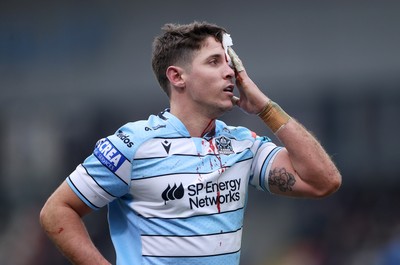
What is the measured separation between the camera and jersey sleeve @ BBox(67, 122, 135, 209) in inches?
168

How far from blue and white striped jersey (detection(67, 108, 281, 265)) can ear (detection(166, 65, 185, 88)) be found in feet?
0.85

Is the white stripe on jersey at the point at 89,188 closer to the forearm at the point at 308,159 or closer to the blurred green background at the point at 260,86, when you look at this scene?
the forearm at the point at 308,159

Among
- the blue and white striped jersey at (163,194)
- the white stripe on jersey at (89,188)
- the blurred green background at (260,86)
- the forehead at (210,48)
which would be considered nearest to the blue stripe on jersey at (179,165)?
the blue and white striped jersey at (163,194)

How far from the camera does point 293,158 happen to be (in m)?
4.56

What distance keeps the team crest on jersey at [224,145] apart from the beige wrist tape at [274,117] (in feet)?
0.75

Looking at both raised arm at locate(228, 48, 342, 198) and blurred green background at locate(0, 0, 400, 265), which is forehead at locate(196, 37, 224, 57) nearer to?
raised arm at locate(228, 48, 342, 198)

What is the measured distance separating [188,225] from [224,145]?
48 cm

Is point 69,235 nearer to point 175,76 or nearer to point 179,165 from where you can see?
point 179,165

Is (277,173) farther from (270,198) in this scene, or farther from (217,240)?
(270,198)

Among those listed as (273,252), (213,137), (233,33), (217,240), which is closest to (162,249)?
(217,240)

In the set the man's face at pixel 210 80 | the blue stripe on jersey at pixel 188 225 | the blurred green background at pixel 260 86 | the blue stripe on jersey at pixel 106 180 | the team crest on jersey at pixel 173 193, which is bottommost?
the blurred green background at pixel 260 86

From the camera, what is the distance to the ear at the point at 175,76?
15.1ft

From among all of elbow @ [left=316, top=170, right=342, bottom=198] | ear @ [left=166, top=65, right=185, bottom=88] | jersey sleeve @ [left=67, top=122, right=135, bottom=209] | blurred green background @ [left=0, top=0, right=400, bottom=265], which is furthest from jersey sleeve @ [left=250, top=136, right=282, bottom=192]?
blurred green background @ [left=0, top=0, right=400, bottom=265]

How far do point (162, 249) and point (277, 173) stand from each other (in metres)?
0.72
